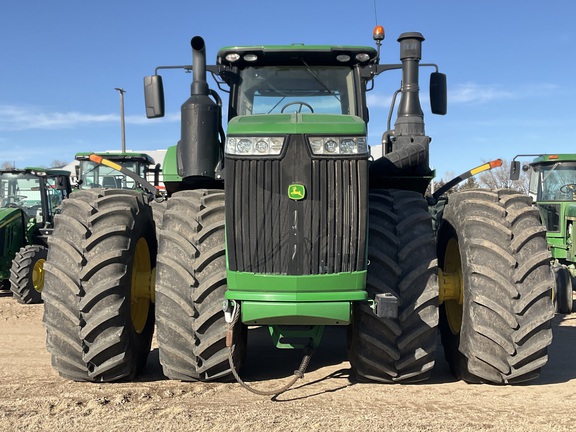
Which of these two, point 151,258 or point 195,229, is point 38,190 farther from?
point 195,229

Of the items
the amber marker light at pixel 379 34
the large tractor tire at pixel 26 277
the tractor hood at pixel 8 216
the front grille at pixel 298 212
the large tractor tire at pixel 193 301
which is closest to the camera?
the front grille at pixel 298 212

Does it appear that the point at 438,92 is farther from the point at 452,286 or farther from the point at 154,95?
the point at 154,95

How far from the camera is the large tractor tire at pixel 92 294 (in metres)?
4.34

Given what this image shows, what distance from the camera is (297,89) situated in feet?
18.2

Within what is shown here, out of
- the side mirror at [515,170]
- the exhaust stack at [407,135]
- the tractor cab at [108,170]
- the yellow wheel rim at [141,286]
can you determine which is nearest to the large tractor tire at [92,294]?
the yellow wheel rim at [141,286]

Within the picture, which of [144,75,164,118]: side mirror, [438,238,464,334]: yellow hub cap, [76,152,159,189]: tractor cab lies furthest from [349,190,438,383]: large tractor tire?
[76,152,159,189]: tractor cab

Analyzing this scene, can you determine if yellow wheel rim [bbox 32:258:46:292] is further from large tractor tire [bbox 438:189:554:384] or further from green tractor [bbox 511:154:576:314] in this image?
green tractor [bbox 511:154:576:314]

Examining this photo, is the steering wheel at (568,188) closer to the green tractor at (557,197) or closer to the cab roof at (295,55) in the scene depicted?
the green tractor at (557,197)

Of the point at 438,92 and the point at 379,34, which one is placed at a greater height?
the point at 379,34

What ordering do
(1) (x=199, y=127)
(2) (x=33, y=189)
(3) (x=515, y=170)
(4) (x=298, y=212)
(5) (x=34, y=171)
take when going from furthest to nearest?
(2) (x=33, y=189) < (5) (x=34, y=171) < (3) (x=515, y=170) < (1) (x=199, y=127) < (4) (x=298, y=212)

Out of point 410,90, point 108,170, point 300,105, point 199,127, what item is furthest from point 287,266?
point 108,170

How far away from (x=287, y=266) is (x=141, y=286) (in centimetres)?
150

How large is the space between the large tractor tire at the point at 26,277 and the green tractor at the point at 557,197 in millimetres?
9080

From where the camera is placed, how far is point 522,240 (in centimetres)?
440
